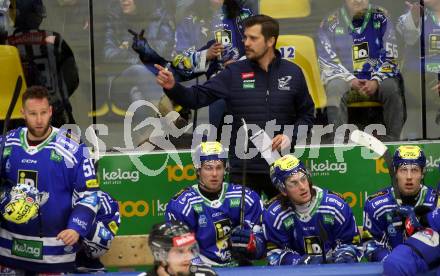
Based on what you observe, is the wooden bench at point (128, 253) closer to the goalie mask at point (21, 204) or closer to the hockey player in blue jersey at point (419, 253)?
the goalie mask at point (21, 204)

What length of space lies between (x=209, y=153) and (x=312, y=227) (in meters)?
0.88

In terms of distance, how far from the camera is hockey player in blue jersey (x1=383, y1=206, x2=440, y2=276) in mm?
6727

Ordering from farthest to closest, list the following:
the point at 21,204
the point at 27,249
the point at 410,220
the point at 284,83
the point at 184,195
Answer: the point at 284,83 → the point at 184,195 → the point at 27,249 → the point at 21,204 → the point at 410,220

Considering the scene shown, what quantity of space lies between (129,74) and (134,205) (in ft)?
3.33

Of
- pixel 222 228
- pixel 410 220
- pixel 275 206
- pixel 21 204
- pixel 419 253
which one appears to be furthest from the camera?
pixel 222 228

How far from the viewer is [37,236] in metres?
7.93

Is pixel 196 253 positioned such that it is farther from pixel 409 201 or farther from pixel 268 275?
pixel 409 201

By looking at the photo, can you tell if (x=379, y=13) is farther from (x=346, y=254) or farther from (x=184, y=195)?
(x=346, y=254)

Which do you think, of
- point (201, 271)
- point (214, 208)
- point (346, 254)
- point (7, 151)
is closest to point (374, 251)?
point (346, 254)

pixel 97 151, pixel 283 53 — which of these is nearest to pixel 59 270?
pixel 97 151

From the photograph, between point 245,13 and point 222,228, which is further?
point 245,13

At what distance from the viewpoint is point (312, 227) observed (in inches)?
326

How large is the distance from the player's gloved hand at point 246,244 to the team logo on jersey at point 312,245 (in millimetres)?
338

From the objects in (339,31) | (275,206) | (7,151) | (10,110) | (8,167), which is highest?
(339,31)
